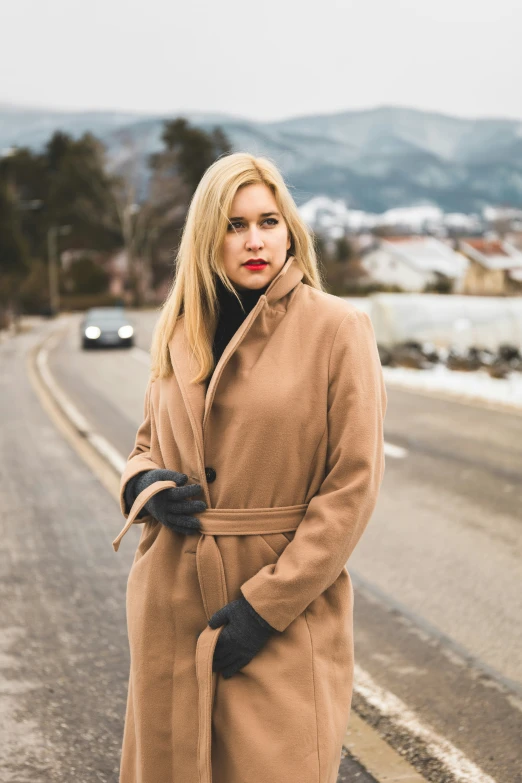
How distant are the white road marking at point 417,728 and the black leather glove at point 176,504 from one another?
1.63 m

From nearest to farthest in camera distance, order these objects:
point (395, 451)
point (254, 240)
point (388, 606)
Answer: point (254, 240) < point (388, 606) < point (395, 451)

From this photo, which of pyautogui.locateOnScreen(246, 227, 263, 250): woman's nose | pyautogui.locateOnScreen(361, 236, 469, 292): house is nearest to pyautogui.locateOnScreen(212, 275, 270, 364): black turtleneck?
pyautogui.locateOnScreen(246, 227, 263, 250): woman's nose

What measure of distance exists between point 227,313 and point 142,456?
45 cm

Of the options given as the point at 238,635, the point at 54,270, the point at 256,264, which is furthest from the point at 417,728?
the point at 54,270

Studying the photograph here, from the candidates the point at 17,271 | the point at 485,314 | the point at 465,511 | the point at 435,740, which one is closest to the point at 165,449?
the point at 435,740

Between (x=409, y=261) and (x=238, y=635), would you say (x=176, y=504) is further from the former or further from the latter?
(x=409, y=261)

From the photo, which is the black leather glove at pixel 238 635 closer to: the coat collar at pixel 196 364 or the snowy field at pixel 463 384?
the coat collar at pixel 196 364

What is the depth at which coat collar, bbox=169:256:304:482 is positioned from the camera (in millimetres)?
2006

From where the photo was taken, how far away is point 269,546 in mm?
1994

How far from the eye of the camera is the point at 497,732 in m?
3.34

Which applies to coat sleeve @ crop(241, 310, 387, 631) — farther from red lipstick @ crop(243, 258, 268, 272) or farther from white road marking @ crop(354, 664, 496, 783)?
white road marking @ crop(354, 664, 496, 783)

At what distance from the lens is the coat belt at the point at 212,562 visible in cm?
198

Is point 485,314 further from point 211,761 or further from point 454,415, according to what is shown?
point 211,761

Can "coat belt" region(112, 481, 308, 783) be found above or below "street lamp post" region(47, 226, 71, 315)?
above
